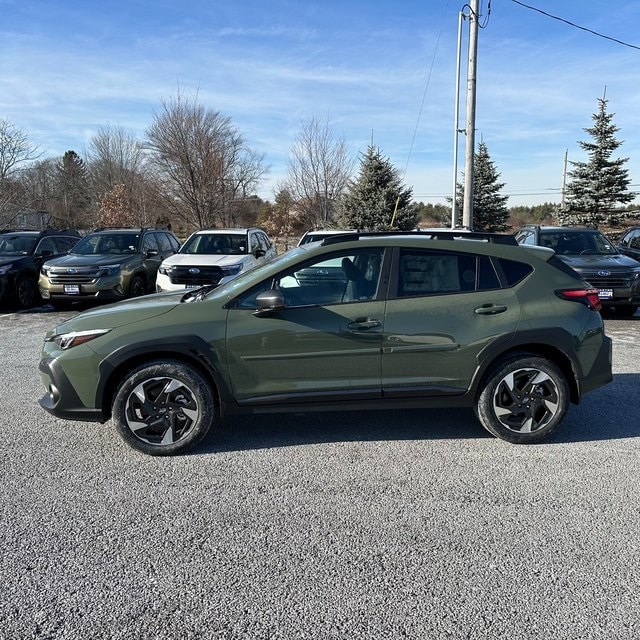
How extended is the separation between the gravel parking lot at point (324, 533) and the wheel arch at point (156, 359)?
0.47 meters

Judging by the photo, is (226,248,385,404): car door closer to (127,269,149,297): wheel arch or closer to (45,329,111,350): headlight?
(45,329,111,350): headlight

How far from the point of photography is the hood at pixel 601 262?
32.4ft

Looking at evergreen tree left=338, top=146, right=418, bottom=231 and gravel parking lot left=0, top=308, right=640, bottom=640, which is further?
evergreen tree left=338, top=146, right=418, bottom=231

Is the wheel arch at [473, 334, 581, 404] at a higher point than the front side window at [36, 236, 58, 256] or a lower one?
lower

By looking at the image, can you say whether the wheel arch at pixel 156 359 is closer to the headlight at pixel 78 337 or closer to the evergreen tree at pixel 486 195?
the headlight at pixel 78 337

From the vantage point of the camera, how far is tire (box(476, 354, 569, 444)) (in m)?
4.30

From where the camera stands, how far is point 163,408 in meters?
4.11

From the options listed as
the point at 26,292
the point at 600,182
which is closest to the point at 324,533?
the point at 26,292

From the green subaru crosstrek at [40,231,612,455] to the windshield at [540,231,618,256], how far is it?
23.6 feet

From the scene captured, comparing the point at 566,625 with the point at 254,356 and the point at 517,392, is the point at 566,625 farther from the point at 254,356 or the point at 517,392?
the point at 254,356

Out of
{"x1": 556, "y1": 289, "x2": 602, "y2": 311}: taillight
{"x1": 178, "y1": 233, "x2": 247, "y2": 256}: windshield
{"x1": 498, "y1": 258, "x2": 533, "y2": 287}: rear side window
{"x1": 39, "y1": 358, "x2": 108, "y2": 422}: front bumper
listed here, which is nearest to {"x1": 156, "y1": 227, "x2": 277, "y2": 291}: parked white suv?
{"x1": 178, "y1": 233, "x2": 247, "y2": 256}: windshield

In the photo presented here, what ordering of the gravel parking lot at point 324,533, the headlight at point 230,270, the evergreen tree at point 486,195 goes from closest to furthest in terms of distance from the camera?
1. the gravel parking lot at point 324,533
2. the headlight at point 230,270
3. the evergreen tree at point 486,195

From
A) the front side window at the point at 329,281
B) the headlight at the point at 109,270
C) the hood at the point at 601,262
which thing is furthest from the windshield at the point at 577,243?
the headlight at the point at 109,270

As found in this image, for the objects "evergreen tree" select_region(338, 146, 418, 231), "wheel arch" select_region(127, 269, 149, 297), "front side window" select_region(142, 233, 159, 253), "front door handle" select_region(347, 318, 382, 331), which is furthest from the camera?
"evergreen tree" select_region(338, 146, 418, 231)
